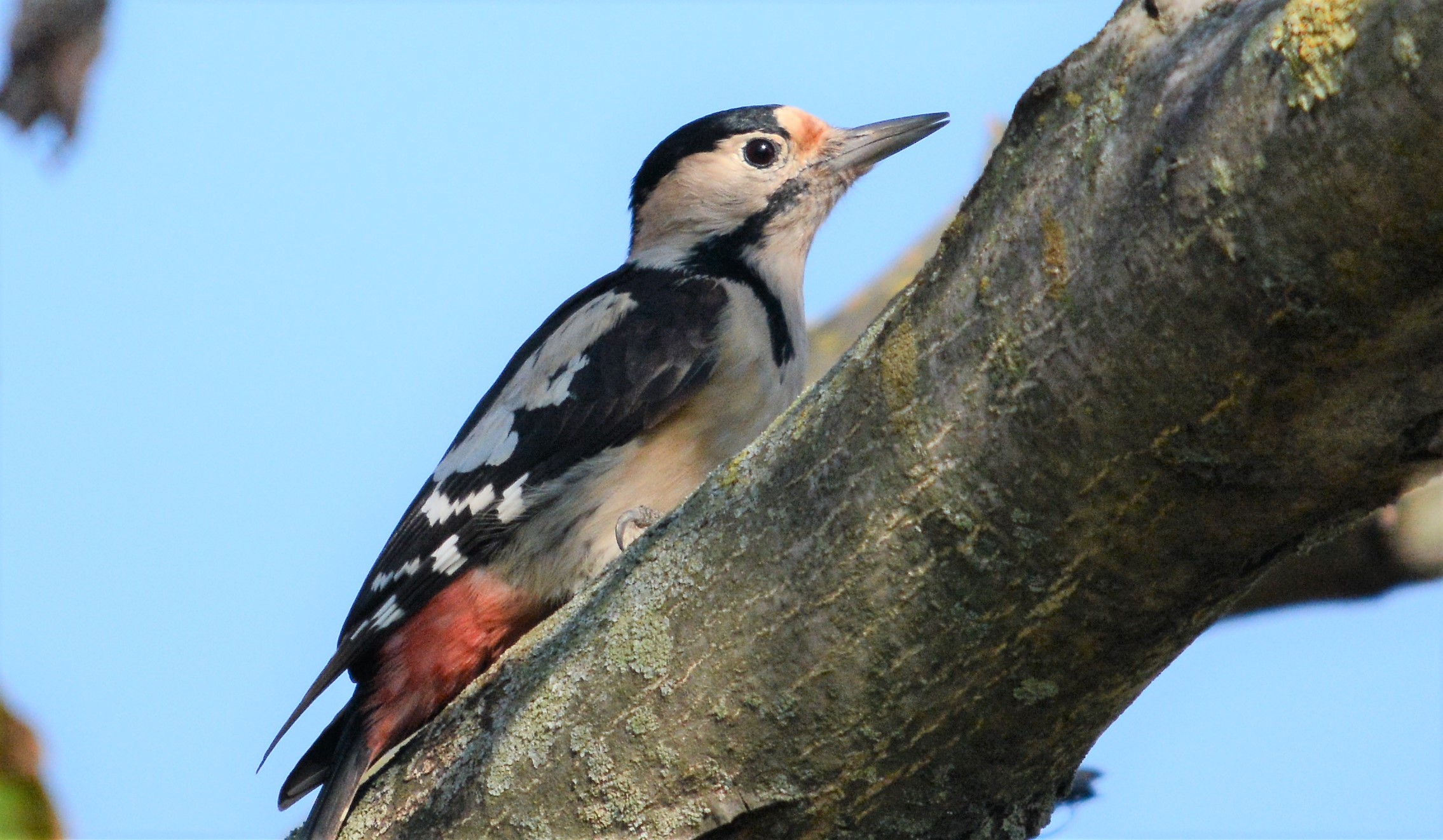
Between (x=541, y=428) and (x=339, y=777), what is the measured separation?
1.36 meters

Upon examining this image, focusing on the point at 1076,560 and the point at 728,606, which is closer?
the point at 1076,560

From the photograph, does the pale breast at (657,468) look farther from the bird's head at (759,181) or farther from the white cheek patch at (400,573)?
the bird's head at (759,181)

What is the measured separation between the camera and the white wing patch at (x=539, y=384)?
456cm

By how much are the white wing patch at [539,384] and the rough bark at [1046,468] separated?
1.74 m

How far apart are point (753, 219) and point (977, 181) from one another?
3340mm

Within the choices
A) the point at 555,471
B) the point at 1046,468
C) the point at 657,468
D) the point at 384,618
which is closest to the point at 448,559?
the point at 384,618

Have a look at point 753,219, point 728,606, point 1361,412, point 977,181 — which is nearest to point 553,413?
point 753,219

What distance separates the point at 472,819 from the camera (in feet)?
9.29

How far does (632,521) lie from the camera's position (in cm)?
418

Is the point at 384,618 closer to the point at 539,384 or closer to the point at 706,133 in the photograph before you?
the point at 539,384

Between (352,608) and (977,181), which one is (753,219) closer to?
(352,608)

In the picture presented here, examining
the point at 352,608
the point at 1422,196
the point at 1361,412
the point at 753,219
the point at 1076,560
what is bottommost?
the point at 352,608

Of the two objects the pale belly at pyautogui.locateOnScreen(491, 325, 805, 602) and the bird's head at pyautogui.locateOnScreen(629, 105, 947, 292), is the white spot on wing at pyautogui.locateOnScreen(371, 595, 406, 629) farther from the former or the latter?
the bird's head at pyautogui.locateOnScreen(629, 105, 947, 292)

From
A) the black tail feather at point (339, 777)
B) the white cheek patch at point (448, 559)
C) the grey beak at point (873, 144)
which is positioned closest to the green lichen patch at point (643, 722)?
the black tail feather at point (339, 777)
